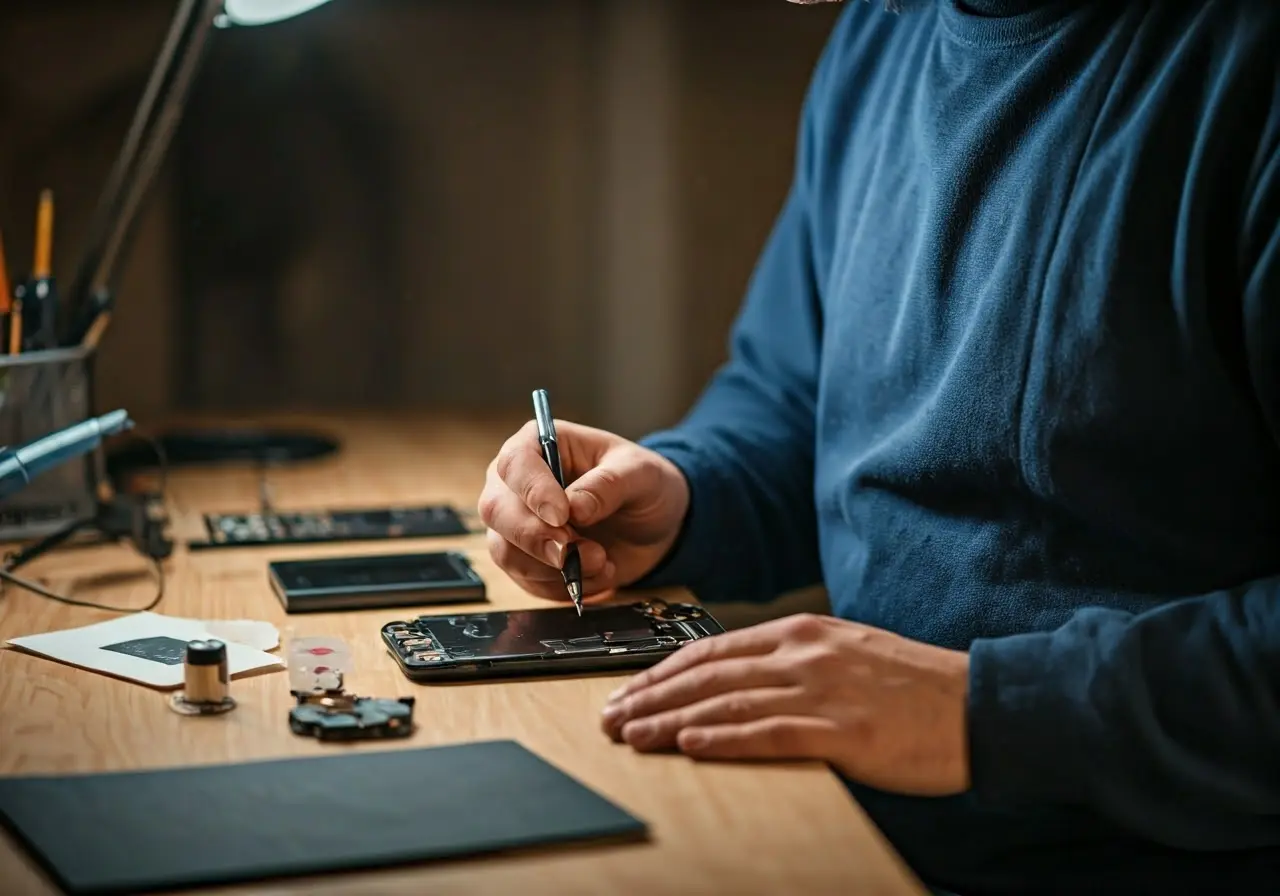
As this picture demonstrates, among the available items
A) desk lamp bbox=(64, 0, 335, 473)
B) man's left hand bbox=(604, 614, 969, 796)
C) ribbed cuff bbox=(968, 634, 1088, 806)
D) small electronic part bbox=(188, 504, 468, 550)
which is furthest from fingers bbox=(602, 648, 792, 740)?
desk lamp bbox=(64, 0, 335, 473)

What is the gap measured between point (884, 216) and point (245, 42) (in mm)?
937

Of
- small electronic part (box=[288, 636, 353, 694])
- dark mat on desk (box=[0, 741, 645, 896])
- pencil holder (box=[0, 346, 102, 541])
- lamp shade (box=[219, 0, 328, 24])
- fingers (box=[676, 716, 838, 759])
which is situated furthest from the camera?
lamp shade (box=[219, 0, 328, 24])

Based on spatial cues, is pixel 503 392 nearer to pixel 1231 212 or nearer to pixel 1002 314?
pixel 1002 314

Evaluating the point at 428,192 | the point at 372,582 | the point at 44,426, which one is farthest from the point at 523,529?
the point at 428,192

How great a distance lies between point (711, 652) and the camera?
0.82 meters

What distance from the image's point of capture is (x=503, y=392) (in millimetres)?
1932

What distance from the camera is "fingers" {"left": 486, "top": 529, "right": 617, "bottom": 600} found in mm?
1060

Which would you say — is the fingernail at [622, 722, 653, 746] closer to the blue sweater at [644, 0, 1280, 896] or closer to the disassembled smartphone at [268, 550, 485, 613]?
the blue sweater at [644, 0, 1280, 896]

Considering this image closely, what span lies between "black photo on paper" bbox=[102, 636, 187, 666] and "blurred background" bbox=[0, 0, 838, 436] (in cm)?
77

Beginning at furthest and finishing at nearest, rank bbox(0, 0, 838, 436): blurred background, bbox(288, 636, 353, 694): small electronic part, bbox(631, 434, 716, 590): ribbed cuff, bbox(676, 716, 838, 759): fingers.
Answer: bbox(0, 0, 838, 436): blurred background
bbox(631, 434, 716, 590): ribbed cuff
bbox(288, 636, 353, 694): small electronic part
bbox(676, 716, 838, 759): fingers

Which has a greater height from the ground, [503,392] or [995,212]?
[995,212]

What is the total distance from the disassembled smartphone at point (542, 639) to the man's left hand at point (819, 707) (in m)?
0.10

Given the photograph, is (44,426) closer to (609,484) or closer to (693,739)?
(609,484)

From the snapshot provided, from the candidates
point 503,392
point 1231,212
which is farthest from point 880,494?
point 503,392
